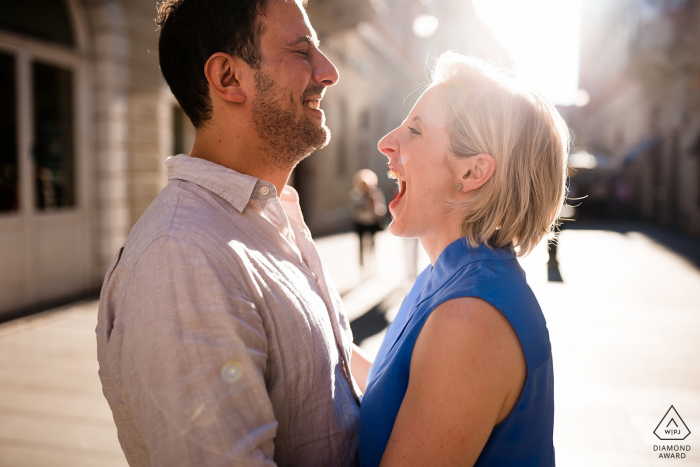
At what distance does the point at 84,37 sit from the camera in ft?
23.9

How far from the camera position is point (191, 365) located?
3.65ft

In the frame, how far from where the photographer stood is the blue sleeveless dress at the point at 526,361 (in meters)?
1.32

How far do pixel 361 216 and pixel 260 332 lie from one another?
8329mm

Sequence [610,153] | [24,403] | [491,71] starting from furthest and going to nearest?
[610,153] → [24,403] → [491,71]

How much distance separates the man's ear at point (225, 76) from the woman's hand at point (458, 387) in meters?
0.91

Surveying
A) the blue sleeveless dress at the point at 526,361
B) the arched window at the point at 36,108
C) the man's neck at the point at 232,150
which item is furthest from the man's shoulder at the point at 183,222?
the arched window at the point at 36,108

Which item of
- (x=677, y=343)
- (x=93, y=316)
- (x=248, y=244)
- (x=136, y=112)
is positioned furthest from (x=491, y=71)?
(x=136, y=112)

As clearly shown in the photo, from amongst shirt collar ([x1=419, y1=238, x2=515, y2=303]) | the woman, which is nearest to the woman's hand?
the woman

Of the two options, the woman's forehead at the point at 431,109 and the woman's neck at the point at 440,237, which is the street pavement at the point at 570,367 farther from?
the woman's forehead at the point at 431,109

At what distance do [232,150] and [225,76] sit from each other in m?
0.22

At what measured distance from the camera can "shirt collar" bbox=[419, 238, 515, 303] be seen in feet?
4.86

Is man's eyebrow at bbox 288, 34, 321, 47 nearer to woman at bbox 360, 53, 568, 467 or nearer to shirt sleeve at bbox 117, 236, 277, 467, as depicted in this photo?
woman at bbox 360, 53, 568, 467

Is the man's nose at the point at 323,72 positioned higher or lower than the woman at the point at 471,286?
higher

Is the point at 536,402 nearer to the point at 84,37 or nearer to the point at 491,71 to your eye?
the point at 491,71
